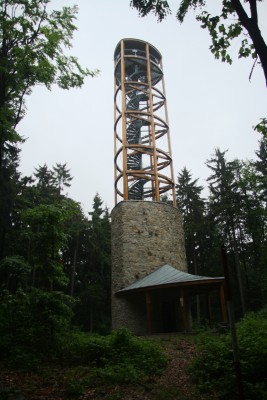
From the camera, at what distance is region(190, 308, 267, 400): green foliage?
4.91 metres

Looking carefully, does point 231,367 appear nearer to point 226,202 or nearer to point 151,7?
point 151,7

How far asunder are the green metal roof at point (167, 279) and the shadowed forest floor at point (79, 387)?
657 cm

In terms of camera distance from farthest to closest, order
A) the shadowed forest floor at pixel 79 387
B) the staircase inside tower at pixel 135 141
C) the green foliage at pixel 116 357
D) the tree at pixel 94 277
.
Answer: the tree at pixel 94 277, the staircase inside tower at pixel 135 141, the green foliage at pixel 116 357, the shadowed forest floor at pixel 79 387

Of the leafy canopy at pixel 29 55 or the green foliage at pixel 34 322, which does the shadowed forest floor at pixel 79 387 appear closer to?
the green foliage at pixel 34 322

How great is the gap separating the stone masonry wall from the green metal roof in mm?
674

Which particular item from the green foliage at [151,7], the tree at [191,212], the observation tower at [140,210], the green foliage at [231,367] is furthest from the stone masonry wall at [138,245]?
the green foliage at [151,7]

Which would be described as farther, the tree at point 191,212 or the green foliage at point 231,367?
the tree at point 191,212

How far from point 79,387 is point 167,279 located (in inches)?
382

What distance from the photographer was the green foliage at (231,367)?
4.91 m

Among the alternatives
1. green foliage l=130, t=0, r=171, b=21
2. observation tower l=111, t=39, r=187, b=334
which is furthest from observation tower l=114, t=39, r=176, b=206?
green foliage l=130, t=0, r=171, b=21

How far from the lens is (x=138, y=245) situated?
1748cm

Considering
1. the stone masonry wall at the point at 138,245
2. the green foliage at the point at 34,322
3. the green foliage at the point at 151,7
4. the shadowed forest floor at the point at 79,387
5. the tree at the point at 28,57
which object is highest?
the tree at the point at 28,57

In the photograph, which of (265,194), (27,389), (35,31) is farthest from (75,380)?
(265,194)

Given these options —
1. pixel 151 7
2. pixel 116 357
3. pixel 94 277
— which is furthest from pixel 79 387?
pixel 94 277
